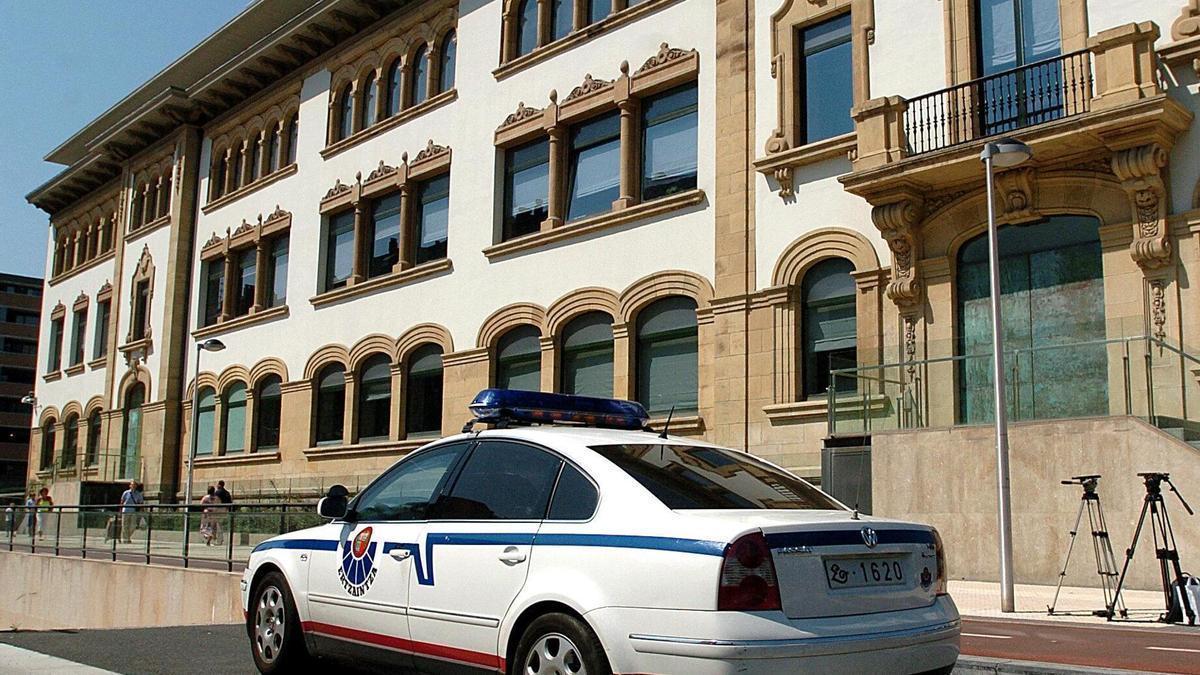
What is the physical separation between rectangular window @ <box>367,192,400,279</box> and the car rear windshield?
24433 millimetres

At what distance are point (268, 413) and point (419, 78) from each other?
10.9 m

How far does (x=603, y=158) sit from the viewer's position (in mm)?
25078

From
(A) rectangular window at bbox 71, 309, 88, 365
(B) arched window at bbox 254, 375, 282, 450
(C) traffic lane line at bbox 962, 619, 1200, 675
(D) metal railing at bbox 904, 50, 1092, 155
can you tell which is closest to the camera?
(C) traffic lane line at bbox 962, 619, 1200, 675

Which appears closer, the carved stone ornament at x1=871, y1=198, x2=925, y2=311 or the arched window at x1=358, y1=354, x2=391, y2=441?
the carved stone ornament at x1=871, y1=198, x2=925, y2=311

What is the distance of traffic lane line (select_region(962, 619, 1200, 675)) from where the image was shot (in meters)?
8.45

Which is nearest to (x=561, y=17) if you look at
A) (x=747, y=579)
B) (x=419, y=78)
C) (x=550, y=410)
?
(x=419, y=78)

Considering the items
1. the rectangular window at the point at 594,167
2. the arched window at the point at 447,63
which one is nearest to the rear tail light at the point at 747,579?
the rectangular window at the point at 594,167

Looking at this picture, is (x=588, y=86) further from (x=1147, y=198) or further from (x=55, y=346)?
(x=55, y=346)

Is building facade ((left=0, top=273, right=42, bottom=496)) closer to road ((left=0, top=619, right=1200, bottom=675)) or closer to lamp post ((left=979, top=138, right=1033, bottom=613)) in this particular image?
road ((left=0, top=619, right=1200, bottom=675))

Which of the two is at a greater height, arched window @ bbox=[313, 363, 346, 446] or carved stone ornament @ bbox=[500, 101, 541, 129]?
carved stone ornament @ bbox=[500, 101, 541, 129]

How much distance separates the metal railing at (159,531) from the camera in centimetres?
1784

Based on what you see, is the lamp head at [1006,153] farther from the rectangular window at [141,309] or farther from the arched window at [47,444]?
the arched window at [47,444]

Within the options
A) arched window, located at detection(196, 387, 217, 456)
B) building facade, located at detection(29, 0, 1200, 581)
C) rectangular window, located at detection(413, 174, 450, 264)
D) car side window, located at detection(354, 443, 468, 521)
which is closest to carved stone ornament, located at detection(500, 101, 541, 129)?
building facade, located at detection(29, 0, 1200, 581)

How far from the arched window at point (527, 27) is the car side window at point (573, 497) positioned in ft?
72.6
